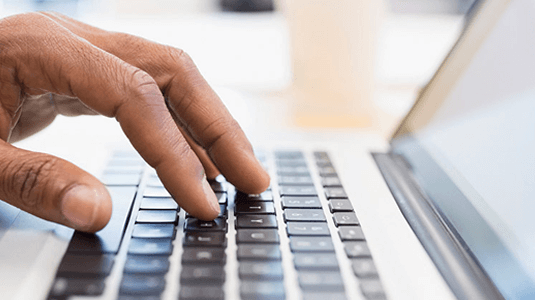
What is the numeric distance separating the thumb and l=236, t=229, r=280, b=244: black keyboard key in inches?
3.5

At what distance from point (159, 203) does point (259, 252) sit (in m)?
0.11

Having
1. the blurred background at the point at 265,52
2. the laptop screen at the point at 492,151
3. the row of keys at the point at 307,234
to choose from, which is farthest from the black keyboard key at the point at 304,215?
the blurred background at the point at 265,52

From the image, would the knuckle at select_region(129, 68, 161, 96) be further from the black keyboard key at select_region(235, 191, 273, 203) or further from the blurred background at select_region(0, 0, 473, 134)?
the blurred background at select_region(0, 0, 473, 134)

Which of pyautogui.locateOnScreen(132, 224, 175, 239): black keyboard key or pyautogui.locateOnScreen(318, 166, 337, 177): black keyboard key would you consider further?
pyautogui.locateOnScreen(318, 166, 337, 177): black keyboard key

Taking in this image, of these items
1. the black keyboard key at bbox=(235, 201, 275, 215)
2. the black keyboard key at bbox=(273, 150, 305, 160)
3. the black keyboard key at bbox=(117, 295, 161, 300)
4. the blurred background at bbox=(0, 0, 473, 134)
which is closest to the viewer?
the black keyboard key at bbox=(117, 295, 161, 300)

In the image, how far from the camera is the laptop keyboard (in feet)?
0.86

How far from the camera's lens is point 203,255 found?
29cm

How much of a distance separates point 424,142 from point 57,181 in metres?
0.34

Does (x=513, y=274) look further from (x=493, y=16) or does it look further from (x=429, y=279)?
(x=493, y=16)

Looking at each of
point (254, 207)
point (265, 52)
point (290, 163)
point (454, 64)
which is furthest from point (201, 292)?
point (265, 52)

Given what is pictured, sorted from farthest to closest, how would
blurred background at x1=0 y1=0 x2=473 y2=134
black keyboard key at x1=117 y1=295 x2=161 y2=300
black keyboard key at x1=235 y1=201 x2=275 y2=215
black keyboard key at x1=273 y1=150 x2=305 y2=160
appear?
blurred background at x1=0 y1=0 x2=473 y2=134 → black keyboard key at x1=273 y1=150 x2=305 y2=160 → black keyboard key at x1=235 y1=201 x2=275 y2=215 → black keyboard key at x1=117 y1=295 x2=161 y2=300

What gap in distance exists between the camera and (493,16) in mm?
452

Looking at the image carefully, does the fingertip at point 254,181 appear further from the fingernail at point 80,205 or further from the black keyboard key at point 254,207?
the fingernail at point 80,205

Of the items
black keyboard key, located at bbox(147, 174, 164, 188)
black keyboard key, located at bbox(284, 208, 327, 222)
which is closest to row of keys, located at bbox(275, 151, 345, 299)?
black keyboard key, located at bbox(284, 208, 327, 222)
